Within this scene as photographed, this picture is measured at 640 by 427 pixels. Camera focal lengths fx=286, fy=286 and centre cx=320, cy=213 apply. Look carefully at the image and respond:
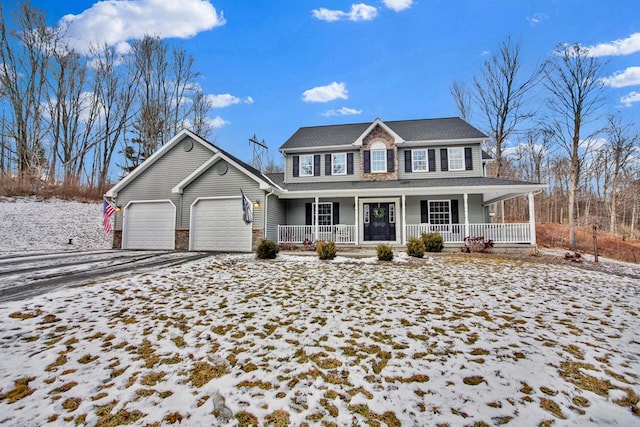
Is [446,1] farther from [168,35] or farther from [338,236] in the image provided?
[168,35]

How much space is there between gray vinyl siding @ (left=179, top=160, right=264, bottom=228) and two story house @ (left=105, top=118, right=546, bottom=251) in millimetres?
44

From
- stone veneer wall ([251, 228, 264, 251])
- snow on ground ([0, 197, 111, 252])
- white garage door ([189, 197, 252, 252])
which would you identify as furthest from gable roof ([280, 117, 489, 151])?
snow on ground ([0, 197, 111, 252])

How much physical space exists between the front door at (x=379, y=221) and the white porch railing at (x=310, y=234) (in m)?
0.92

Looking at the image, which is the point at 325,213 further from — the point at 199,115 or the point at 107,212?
the point at 199,115

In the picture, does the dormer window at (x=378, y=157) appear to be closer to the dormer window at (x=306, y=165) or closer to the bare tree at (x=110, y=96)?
the dormer window at (x=306, y=165)

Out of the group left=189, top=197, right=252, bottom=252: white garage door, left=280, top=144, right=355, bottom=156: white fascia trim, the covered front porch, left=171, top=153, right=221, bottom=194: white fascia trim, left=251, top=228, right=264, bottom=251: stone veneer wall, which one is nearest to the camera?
left=251, top=228, right=264, bottom=251: stone veneer wall

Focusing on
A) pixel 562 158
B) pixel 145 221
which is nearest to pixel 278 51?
pixel 145 221

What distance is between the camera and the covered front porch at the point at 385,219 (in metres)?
12.9

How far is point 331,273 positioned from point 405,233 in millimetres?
6833

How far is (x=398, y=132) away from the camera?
1571 centimetres

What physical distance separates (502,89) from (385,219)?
12738 millimetres

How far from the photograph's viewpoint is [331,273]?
7211 millimetres

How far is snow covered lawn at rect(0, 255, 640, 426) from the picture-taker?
2215 mm

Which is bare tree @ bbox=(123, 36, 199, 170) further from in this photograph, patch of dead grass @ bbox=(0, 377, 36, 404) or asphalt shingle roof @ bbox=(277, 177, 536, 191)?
patch of dead grass @ bbox=(0, 377, 36, 404)
